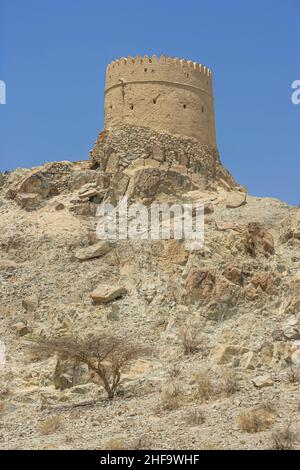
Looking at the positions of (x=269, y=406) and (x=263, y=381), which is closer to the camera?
(x=269, y=406)

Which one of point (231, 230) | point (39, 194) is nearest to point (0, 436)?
point (231, 230)

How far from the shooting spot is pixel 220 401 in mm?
11242

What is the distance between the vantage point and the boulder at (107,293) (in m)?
17.1

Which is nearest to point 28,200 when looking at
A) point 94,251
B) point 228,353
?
point 94,251

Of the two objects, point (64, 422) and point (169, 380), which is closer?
point (64, 422)

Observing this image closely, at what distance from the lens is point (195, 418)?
10.4m

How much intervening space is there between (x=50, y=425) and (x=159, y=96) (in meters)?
14.7

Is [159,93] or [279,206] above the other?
[159,93]

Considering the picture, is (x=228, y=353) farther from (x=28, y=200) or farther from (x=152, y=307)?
(x=28, y=200)

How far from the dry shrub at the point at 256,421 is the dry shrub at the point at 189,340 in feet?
14.5

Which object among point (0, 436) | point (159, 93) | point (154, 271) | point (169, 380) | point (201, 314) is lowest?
point (0, 436)
